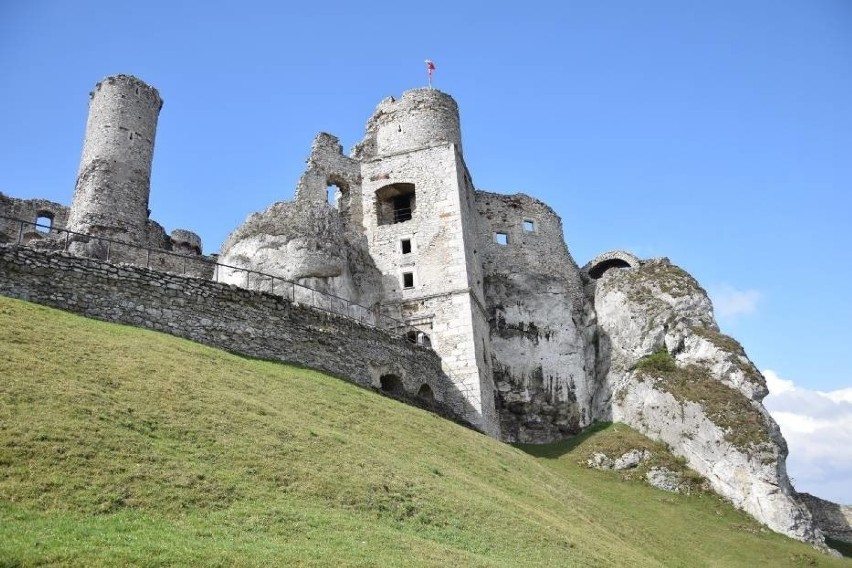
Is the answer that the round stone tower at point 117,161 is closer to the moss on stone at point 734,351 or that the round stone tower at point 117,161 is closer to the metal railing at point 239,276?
the metal railing at point 239,276

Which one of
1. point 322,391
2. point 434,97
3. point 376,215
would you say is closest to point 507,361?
point 376,215

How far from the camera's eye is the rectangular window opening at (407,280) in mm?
41219

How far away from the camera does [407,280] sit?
4147 cm

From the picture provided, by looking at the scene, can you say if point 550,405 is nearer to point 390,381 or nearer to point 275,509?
point 390,381

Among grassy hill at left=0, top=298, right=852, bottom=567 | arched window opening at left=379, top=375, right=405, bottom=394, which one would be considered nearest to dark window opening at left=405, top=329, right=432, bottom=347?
arched window opening at left=379, top=375, right=405, bottom=394

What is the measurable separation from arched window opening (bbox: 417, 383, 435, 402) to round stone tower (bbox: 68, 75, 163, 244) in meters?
16.5

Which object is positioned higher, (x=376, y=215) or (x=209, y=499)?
(x=376, y=215)

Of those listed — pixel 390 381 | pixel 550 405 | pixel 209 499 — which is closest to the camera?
pixel 209 499

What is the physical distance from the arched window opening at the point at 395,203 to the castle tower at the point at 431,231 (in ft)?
0.17

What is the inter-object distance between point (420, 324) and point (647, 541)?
15.9 metres

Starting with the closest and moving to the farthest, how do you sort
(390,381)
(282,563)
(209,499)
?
(282,563)
(209,499)
(390,381)

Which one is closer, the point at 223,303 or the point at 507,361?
the point at 223,303

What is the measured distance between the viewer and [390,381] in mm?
34375

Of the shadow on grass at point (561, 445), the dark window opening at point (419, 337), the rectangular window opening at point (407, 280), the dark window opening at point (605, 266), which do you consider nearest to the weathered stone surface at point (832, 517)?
the shadow on grass at point (561, 445)
